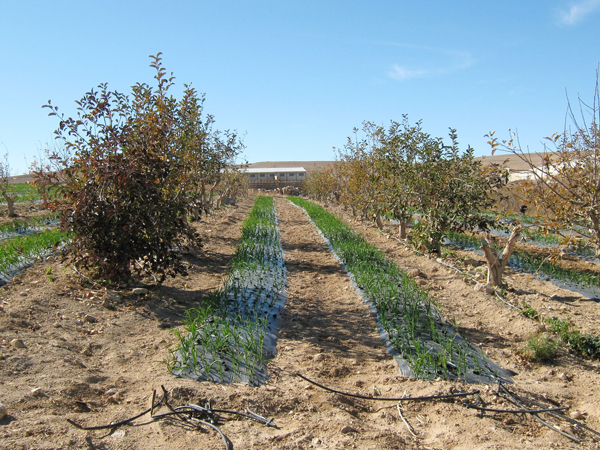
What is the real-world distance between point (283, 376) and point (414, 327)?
1703mm

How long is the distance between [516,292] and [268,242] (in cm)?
587

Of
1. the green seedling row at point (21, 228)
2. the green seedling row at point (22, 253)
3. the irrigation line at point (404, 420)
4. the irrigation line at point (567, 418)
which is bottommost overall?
the irrigation line at point (567, 418)

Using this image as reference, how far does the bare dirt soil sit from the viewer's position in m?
2.96

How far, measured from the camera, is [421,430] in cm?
318

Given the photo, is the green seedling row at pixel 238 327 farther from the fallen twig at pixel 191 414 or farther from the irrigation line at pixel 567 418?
the irrigation line at pixel 567 418

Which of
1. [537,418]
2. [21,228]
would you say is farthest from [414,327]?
[21,228]

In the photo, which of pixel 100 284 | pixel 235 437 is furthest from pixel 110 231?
pixel 235 437

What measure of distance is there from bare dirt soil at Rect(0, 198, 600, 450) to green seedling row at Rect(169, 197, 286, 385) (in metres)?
0.18

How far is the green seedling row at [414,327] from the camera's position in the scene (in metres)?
3.95

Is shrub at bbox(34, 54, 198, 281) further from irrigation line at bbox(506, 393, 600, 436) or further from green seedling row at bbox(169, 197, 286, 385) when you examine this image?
irrigation line at bbox(506, 393, 600, 436)

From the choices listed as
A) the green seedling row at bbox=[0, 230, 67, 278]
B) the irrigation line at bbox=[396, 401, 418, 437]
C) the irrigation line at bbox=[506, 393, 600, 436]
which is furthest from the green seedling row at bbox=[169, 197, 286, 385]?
the green seedling row at bbox=[0, 230, 67, 278]

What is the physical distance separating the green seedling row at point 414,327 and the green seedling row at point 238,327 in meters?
1.30

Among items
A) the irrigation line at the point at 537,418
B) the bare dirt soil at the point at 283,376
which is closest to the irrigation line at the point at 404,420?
the bare dirt soil at the point at 283,376

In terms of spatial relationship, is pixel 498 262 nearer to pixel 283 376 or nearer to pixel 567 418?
pixel 567 418
